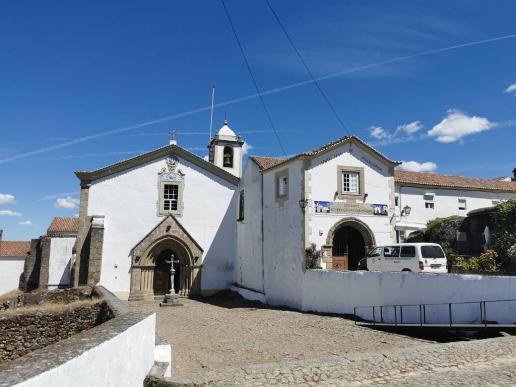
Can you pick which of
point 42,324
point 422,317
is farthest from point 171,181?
point 422,317

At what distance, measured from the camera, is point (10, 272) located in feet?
118

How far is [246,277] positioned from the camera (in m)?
23.6

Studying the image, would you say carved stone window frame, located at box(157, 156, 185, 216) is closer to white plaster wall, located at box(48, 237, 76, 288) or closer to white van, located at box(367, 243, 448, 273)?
white plaster wall, located at box(48, 237, 76, 288)

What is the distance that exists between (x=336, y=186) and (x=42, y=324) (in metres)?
13.1

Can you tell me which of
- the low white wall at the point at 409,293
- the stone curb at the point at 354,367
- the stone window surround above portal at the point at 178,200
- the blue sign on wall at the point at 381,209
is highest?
the stone window surround above portal at the point at 178,200

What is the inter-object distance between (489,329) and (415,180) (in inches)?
628

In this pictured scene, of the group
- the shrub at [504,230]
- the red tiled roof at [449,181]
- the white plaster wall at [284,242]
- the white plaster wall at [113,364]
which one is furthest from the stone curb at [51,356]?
the red tiled roof at [449,181]

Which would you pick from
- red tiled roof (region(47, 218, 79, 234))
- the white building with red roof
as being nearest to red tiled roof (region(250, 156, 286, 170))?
red tiled roof (region(47, 218, 79, 234))

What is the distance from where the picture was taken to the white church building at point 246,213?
748 inches

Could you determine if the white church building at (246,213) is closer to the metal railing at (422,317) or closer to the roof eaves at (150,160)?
the roof eaves at (150,160)

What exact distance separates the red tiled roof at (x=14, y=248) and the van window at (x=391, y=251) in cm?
3334

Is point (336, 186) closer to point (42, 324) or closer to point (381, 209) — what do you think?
point (381, 209)

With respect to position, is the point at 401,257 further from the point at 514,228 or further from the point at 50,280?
the point at 50,280

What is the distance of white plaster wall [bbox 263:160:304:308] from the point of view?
1841 cm
